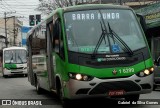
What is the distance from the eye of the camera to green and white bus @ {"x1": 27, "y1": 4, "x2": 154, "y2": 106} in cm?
1042

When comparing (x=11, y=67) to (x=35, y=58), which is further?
(x=11, y=67)

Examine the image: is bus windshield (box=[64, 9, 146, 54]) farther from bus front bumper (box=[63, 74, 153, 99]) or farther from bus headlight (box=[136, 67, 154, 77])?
bus front bumper (box=[63, 74, 153, 99])

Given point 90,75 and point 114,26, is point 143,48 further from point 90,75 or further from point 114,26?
point 90,75

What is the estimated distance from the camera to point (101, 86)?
34.0 ft

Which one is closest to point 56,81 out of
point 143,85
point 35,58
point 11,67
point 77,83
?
point 77,83

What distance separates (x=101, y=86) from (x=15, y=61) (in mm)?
27456

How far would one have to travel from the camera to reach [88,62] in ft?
34.5

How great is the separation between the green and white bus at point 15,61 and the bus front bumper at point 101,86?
26888mm

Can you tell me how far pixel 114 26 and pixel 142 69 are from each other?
1382 mm

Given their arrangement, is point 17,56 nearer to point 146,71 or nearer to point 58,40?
point 58,40

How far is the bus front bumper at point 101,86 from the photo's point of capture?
10352 mm

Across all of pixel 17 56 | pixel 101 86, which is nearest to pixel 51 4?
pixel 17 56

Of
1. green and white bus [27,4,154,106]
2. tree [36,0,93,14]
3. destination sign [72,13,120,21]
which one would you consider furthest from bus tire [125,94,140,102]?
tree [36,0,93,14]

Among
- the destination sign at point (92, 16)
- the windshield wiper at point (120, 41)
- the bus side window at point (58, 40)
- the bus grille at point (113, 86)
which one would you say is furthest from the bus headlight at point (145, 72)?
the bus side window at point (58, 40)
